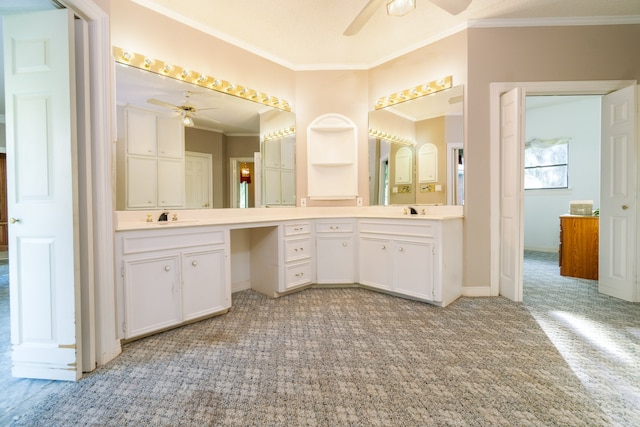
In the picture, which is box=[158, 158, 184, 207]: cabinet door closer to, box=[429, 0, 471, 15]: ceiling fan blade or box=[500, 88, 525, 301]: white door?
box=[429, 0, 471, 15]: ceiling fan blade

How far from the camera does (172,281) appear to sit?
7.18 ft

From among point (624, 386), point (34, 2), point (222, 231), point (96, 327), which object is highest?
point (34, 2)

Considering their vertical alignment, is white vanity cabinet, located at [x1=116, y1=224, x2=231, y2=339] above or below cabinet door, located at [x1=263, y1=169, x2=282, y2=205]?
below

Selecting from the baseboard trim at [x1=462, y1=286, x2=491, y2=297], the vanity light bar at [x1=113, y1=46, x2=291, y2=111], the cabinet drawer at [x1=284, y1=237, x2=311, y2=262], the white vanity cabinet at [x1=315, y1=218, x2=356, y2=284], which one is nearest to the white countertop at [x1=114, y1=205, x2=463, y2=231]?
the white vanity cabinet at [x1=315, y1=218, x2=356, y2=284]

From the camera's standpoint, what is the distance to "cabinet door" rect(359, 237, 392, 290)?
121 inches

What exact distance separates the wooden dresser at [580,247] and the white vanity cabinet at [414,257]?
2083 mm

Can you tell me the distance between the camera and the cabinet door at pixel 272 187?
11.4 ft

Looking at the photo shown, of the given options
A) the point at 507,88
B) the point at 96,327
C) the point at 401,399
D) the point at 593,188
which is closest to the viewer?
the point at 401,399

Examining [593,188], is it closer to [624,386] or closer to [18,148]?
[624,386]

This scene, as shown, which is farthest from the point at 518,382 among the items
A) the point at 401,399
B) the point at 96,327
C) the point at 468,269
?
the point at 96,327

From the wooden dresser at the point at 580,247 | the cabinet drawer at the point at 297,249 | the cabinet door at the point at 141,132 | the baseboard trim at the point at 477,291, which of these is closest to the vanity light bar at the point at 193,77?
the cabinet door at the point at 141,132

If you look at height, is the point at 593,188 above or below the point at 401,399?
above

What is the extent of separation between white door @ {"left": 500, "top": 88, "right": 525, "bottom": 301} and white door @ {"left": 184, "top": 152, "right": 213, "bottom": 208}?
3034mm

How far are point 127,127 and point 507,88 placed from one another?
3653mm
